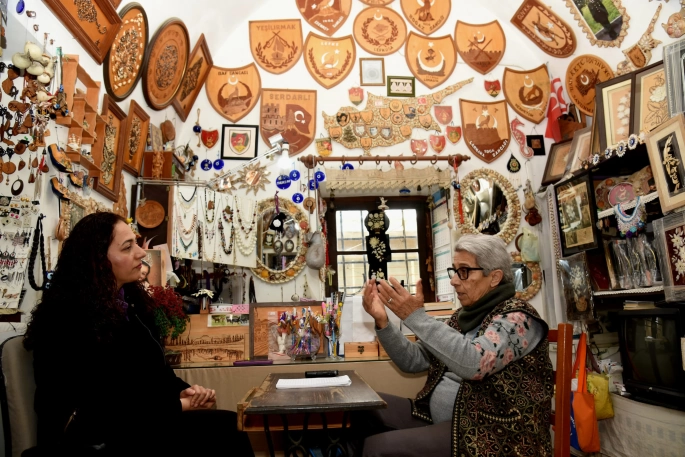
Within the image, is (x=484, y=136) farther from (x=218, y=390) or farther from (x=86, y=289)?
(x=86, y=289)

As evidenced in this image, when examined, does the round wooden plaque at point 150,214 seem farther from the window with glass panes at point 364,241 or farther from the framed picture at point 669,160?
the framed picture at point 669,160

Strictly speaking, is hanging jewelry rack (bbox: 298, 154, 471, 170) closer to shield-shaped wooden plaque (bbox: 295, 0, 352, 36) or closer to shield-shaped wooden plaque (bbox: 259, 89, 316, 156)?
shield-shaped wooden plaque (bbox: 259, 89, 316, 156)

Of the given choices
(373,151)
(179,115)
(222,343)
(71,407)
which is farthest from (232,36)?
(71,407)

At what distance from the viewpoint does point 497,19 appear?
523 cm

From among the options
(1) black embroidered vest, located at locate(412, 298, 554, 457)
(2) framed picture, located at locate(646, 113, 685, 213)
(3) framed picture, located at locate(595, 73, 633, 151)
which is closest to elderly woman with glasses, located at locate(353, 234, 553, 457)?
(1) black embroidered vest, located at locate(412, 298, 554, 457)

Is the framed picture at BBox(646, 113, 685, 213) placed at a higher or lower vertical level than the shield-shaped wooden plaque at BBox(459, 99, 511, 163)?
lower

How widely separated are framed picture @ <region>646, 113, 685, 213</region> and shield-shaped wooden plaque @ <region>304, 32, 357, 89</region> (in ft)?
9.82

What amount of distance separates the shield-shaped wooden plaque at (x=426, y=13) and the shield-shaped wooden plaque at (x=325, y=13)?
0.65m

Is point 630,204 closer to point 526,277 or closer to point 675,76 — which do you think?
point 675,76

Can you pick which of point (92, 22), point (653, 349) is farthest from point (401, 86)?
point (653, 349)

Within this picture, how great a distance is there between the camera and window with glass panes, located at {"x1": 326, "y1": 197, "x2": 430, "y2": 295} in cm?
489

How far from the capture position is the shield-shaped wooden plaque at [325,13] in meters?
5.06

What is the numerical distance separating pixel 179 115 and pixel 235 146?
22.4 inches

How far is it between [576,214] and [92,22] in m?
3.48
